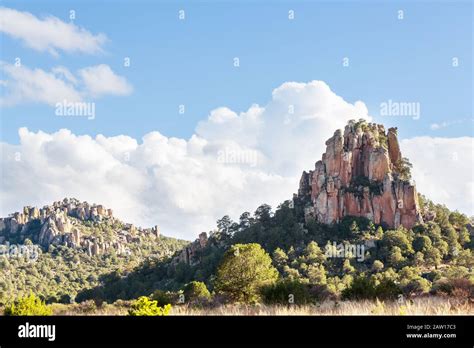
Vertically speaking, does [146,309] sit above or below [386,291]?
above

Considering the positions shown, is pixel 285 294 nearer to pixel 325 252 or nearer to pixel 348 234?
pixel 325 252

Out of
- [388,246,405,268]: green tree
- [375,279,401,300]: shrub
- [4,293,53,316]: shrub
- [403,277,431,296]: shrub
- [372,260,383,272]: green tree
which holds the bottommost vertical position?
[403,277,431,296]: shrub

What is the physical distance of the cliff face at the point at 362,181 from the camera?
118 meters

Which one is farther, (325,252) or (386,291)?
(325,252)

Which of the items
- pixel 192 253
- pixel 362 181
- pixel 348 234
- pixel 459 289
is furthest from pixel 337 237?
pixel 459 289

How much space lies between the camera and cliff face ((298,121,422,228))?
11794 cm

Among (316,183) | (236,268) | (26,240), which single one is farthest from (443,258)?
(26,240)

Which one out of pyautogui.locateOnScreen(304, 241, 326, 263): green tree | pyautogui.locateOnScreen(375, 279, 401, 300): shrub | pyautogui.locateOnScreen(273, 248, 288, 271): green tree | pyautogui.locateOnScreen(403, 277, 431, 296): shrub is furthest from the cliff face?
pyautogui.locateOnScreen(375, 279, 401, 300): shrub

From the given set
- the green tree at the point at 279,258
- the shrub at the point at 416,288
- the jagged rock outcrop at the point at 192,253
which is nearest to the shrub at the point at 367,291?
the shrub at the point at 416,288

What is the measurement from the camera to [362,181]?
415ft

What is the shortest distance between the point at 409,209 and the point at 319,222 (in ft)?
70.6

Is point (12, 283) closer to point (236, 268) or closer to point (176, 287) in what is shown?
point (176, 287)

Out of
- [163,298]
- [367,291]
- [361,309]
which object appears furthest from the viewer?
[163,298]

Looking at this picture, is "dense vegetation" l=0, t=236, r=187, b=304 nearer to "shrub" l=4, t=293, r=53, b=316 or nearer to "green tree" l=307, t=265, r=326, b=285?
"green tree" l=307, t=265, r=326, b=285
